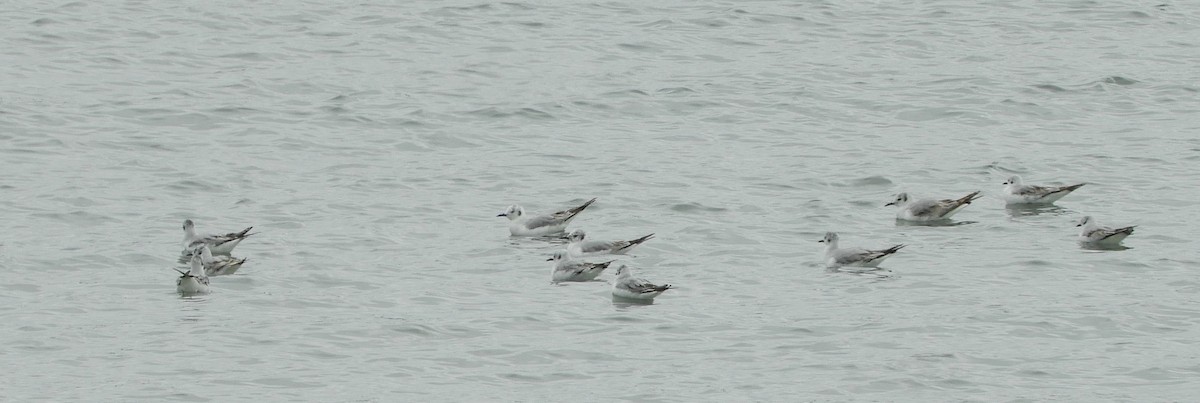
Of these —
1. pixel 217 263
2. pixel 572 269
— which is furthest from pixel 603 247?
pixel 217 263

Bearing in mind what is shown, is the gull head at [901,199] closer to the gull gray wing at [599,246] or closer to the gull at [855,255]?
the gull at [855,255]

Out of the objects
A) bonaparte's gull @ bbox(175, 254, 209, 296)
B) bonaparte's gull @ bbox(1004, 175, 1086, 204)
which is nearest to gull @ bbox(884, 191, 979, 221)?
bonaparte's gull @ bbox(1004, 175, 1086, 204)

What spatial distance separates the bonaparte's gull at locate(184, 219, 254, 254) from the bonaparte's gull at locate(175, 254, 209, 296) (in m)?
1.67

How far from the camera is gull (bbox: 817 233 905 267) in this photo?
21.7 m

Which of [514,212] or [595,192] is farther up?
[514,212]

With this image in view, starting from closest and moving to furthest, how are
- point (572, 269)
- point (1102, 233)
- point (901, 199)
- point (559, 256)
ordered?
point (572, 269) → point (559, 256) → point (1102, 233) → point (901, 199)

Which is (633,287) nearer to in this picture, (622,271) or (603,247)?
(622,271)

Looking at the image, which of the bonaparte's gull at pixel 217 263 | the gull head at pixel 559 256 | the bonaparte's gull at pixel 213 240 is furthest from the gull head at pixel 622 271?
the bonaparte's gull at pixel 213 240

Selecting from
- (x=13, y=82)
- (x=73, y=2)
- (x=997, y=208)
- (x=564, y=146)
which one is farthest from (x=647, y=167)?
(x=73, y=2)

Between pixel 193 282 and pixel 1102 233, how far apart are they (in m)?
10.6

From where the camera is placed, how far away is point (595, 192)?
26.6 m

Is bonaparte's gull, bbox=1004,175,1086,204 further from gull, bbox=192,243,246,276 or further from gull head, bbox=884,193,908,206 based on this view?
gull, bbox=192,243,246,276

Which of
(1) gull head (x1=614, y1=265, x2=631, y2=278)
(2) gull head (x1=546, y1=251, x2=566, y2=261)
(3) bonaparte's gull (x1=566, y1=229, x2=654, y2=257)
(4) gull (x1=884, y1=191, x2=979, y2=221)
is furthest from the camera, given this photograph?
(4) gull (x1=884, y1=191, x2=979, y2=221)

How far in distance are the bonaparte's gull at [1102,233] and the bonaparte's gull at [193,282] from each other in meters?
10.4
